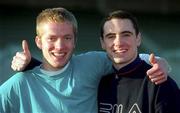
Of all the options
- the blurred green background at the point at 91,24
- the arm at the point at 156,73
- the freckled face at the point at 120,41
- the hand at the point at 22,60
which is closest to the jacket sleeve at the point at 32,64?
the hand at the point at 22,60

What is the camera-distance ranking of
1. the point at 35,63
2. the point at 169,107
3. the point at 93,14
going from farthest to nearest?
1. the point at 93,14
2. the point at 35,63
3. the point at 169,107

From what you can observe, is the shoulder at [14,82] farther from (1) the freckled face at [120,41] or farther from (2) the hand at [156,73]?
(2) the hand at [156,73]

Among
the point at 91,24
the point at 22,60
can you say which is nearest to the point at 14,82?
the point at 22,60

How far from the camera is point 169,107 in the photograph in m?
2.26

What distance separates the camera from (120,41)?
229cm

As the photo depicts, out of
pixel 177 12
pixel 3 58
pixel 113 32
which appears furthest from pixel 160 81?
pixel 177 12

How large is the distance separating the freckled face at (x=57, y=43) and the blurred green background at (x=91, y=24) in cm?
479

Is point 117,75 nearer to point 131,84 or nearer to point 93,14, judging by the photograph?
point 131,84

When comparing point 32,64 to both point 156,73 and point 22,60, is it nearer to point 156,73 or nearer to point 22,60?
point 22,60

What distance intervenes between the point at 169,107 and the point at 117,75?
0.86 ft

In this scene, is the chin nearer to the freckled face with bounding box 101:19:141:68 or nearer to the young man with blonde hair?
the freckled face with bounding box 101:19:141:68

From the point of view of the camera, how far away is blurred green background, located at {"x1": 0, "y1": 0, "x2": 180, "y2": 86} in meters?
7.30

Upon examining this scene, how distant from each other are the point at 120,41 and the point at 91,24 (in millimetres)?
5310

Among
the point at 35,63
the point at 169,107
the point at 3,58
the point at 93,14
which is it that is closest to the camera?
the point at 169,107
